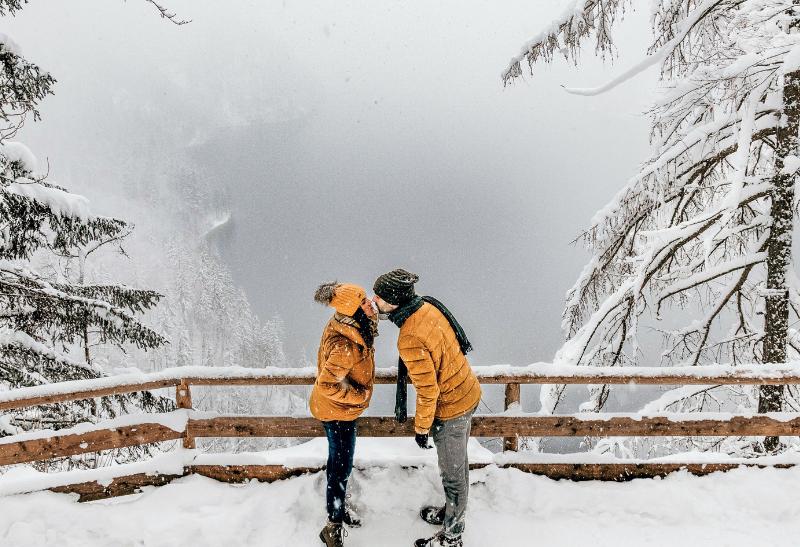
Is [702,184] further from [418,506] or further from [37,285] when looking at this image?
[37,285]

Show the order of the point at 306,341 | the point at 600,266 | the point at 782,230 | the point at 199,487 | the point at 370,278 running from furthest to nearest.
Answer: the point at 370,278 → the point at 306,341 → the point at 600,266 → the point at 782,230 → the point at 199,487

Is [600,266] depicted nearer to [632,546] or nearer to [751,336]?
[751,336]

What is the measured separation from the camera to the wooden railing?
395 centimetres

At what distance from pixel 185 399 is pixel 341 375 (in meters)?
1.79

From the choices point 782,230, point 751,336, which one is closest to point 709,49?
point 782,230

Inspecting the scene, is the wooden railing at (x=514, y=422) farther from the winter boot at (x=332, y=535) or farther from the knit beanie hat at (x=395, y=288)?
the knit beanie hat at (x=395, y=288)

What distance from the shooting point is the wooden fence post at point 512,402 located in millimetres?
4051

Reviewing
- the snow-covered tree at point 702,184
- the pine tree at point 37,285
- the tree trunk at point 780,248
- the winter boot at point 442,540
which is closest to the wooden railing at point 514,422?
the winter boot at point 442,540

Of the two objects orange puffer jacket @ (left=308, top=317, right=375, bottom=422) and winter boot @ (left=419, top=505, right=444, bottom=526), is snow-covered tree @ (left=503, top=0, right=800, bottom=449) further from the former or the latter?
orange puffer jacket @ (left=308, top=317, right=375, bottom=422)

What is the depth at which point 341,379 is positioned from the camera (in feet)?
10.7

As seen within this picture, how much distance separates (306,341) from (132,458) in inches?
3157

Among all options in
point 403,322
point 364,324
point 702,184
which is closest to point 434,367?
point 403,322

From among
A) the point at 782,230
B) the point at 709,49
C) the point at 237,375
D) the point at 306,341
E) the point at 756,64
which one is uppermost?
the point at 709,49

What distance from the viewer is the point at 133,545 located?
3465 millimetres
